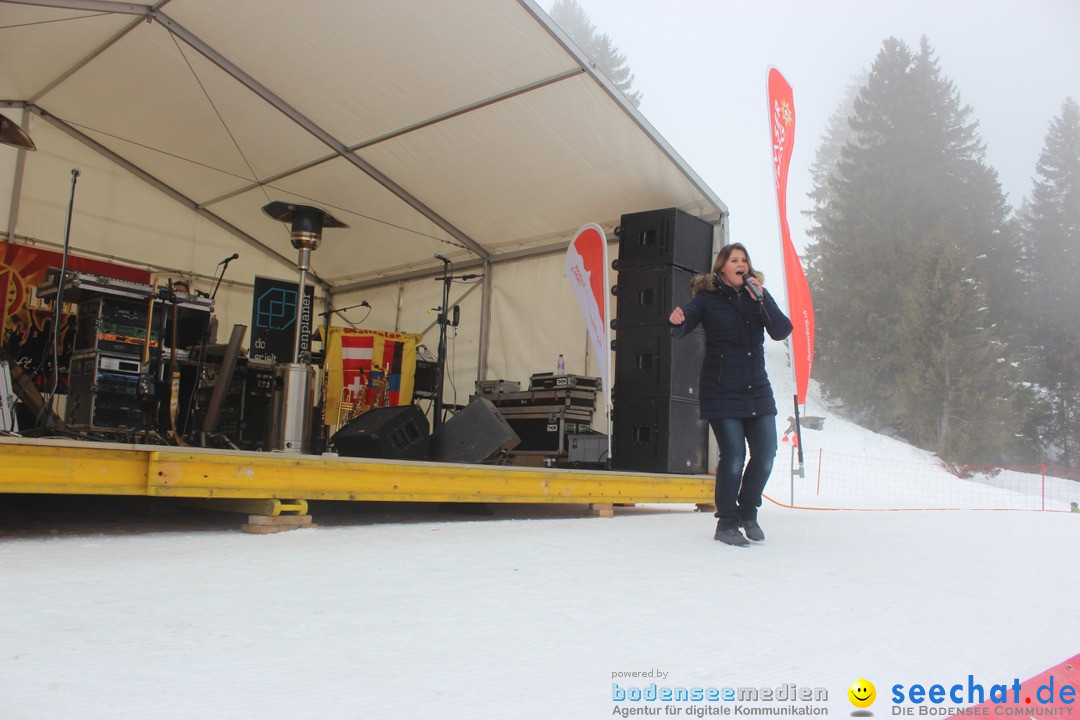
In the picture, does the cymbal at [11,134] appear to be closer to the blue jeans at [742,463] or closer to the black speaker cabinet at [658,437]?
the blue jeans at [742,463]

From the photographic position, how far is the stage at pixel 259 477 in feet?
8.03

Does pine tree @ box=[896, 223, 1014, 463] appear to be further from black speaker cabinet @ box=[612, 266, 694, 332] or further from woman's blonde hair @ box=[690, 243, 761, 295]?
woman's blonde hair @ box=[690, 243, 761, 295]

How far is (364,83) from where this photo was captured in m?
4.89

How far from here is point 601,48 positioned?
106 feet

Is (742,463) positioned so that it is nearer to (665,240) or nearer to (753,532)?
(753,532)

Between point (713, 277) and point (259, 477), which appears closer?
point (259, 477)

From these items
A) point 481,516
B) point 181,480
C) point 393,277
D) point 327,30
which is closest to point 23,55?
point 327,30

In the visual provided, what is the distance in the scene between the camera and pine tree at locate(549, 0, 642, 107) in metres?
31.5

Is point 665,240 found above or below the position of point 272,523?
above

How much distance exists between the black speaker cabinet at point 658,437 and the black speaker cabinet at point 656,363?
68 mm

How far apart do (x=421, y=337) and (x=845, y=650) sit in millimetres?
5985

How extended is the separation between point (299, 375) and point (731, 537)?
2.51m

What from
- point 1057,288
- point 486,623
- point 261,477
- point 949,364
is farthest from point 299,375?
point 1057,288

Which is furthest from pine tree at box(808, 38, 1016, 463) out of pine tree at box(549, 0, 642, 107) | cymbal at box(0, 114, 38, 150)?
cymbal at box(0, 114, 38, 150)
